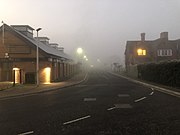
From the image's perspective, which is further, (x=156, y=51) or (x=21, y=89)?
(x=156, y=51)

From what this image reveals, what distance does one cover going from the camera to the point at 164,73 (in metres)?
24.1

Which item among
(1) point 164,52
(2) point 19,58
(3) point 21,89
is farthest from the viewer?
(1) point 164,52

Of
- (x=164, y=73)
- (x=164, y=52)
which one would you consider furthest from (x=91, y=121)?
(x=164, y=52)

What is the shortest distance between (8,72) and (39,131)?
25865 mm

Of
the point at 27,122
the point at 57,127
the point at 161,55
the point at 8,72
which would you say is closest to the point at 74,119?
the point at 57,127

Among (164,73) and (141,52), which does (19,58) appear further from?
(141,52)

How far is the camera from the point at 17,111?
11055 mm

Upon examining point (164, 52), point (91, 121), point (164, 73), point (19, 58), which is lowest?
point (91, 121)

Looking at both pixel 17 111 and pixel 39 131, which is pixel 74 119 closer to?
Result: pixel 39 131

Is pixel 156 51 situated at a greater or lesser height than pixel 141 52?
greater

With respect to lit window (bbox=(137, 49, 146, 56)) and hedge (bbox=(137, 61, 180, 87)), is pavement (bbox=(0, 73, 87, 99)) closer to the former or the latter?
hedge (bbox=(137, 61, 180, 87))

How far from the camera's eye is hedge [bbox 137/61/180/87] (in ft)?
69.1

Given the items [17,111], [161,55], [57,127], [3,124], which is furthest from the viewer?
[161,55]

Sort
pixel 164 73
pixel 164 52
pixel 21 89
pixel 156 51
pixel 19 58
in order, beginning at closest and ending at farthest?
pixel 21 89
pixel 164 73
pixel 19 58
pixel 156 51
pixel 164 52
